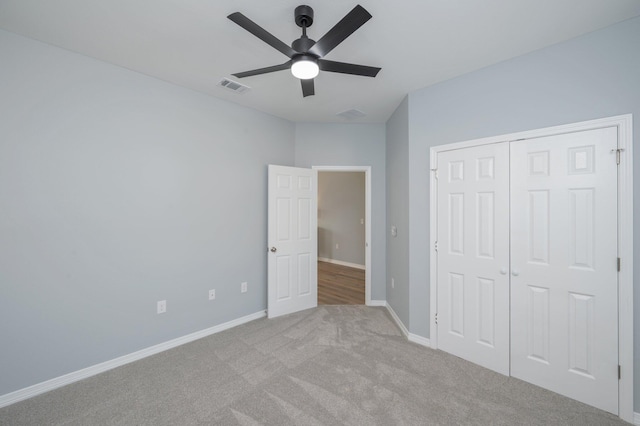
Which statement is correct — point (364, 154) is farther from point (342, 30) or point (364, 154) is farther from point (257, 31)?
point (257, 31)

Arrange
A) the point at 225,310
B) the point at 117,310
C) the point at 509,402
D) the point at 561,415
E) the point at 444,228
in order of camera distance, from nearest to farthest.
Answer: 1. the point at 561,415
2. the point at 509,402
3. the point at 117,310
4. the point at 444,228
5. the point at 225,310

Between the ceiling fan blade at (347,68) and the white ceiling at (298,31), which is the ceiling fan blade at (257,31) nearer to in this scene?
→ the ceiling fan blade at (347,68)

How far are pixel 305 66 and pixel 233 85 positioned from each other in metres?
1.49

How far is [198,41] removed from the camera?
2.10 metres

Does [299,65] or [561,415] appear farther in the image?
[561,415]

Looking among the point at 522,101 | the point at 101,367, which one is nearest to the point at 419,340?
the point at 522,101

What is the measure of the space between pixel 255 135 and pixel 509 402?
3.80 m

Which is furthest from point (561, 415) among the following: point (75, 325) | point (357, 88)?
point (75, 325)

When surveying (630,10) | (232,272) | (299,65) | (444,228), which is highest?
(630,10)

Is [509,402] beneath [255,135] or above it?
beneath

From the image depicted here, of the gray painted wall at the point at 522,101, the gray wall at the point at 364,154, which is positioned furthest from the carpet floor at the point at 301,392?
the gray wall at the point at 364,154

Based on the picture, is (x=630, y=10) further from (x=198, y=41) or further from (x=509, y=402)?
(x=198, y=41)

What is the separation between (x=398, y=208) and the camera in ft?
11.2

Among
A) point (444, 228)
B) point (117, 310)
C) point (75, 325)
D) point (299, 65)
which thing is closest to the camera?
point (299, 65)
